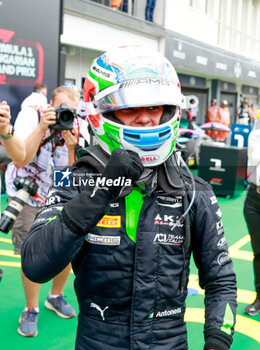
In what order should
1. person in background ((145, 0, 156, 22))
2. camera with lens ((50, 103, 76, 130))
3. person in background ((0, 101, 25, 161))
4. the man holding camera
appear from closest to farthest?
person in background ((0, 101, 25, 161)) < camera with lens ((50, 103, 76, 130)) < the man holding camera < person in background ((145, 0, 156, 22))

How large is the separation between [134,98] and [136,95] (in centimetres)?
1

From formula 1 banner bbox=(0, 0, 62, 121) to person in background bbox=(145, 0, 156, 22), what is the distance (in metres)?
8.72

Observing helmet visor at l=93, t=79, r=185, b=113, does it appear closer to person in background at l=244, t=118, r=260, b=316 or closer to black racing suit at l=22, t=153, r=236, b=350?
black racing suit at l=22, t=153, r=236, b=350

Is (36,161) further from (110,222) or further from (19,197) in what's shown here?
(110,222)

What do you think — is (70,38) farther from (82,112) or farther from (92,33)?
(82,112)

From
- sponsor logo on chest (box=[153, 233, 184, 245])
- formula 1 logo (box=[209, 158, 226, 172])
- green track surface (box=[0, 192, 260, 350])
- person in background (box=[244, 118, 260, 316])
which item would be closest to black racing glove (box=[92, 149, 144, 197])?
sponsor logo on chest (box=[153, 233, 184, 245])

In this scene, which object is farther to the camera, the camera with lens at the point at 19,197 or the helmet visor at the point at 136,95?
the camera with lens at the point at 19,197

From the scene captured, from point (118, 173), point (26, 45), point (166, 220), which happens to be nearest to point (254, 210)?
point (166, 220)

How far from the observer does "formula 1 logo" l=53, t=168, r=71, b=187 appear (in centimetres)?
151

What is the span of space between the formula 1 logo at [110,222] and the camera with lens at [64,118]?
1.60 meters

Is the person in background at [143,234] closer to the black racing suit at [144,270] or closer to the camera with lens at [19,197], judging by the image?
the black racing suit at [144,270]

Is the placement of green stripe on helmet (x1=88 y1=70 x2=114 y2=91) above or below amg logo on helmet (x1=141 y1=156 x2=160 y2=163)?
above

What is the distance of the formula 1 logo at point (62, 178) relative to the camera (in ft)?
4.96

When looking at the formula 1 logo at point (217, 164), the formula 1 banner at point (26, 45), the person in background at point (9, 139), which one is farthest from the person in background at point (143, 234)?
the formula 1 logo at point (217, 164)
